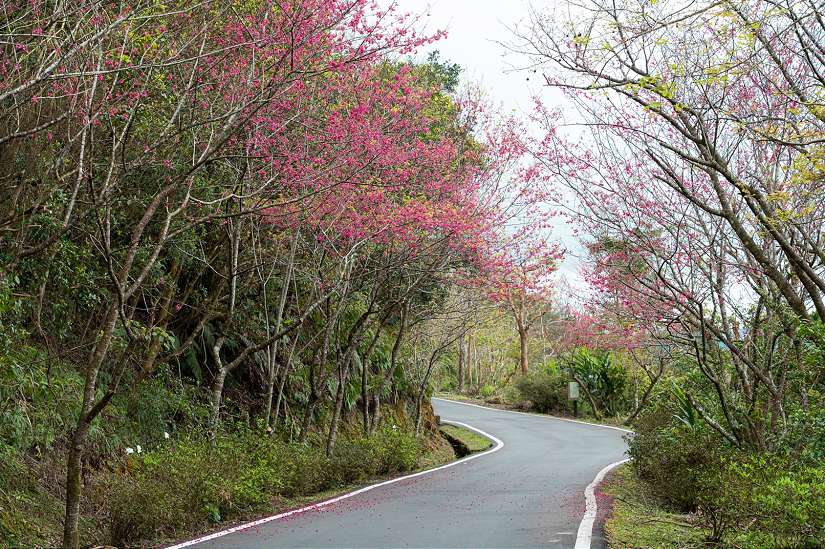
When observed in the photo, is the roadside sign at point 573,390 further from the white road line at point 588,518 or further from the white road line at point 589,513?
the white road line at point 588,518

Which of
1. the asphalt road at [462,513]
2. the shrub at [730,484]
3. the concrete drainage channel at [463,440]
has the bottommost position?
the concrete drainage channel at [463,440]

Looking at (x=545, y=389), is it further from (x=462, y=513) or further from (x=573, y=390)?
(x=462, y=513)

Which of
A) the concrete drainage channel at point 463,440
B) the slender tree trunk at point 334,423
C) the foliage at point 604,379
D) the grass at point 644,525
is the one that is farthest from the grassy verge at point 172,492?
the foliage at point 604,379

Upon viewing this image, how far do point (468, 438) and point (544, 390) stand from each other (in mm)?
12303

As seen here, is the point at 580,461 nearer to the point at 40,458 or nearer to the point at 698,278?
the point at 698,278

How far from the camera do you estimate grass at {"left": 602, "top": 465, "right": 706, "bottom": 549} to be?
889 centimetres

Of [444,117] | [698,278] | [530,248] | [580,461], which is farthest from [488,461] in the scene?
[698,278]

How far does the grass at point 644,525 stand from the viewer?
29.2 feet

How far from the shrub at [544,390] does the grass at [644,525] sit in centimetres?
2621

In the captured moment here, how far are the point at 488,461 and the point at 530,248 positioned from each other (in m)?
6.09

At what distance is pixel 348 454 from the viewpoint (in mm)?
16812

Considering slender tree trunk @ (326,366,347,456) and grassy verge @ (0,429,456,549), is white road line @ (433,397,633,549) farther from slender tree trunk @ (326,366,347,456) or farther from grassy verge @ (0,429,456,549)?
slender tree trunk @ (326,366,347,456)

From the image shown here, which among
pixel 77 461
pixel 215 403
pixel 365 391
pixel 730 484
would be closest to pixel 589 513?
pixel 730 484

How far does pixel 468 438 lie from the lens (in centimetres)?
3011
